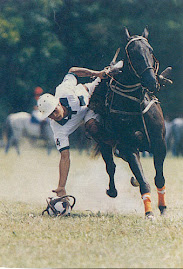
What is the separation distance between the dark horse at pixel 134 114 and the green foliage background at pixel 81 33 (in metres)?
5.83

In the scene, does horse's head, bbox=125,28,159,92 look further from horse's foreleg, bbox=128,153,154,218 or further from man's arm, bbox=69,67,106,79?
horse's foreleg, bbox=128,153,154,218

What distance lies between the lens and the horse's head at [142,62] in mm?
6594

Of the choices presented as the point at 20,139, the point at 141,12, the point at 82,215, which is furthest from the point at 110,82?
the point at 20,139

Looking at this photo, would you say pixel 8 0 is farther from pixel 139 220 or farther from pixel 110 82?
pixel 139 220

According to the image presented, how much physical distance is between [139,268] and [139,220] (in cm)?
197

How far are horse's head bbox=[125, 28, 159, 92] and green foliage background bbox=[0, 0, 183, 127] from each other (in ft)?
19.6

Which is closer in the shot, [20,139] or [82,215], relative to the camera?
[82,215]

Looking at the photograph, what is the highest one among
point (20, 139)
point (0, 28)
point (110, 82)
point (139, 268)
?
point (0, 28)

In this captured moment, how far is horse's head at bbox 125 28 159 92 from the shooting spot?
659 cm

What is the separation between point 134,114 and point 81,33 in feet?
27.0

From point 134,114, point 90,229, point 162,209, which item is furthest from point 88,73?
point 90,229

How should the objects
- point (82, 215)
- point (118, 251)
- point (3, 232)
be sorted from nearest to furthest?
point (118, 251) → point (3, 232) → point (82, 215)

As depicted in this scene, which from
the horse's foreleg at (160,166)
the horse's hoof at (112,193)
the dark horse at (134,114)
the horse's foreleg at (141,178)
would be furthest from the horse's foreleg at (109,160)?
the horse's foreleg at (160,166)

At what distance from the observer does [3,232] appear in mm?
6312
